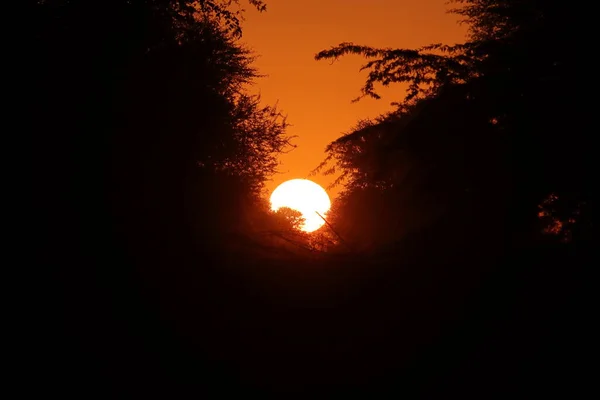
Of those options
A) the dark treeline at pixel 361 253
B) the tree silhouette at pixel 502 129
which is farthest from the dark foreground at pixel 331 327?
the tree silhouette at pixel 502 129

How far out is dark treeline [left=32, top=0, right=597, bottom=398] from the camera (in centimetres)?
492

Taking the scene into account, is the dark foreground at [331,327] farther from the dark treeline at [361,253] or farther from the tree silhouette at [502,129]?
the tree silhouette at [502,129]

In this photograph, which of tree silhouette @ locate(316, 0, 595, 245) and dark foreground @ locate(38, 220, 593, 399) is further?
dark foreground @ locate(38, 220, 593, 399)

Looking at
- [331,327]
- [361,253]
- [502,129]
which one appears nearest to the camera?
[502,129]

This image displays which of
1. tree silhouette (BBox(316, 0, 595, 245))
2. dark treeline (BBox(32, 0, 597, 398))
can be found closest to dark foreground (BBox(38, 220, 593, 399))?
dark treeline (BBox(32, 0, 597, 398))

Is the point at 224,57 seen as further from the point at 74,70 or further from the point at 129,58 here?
the point at 74,70

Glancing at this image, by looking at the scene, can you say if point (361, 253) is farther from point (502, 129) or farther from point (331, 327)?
point (502, 129)

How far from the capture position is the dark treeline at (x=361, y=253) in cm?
492

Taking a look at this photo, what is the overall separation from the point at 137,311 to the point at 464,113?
5.50 metres

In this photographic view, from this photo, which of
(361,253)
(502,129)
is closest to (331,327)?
(361,253)

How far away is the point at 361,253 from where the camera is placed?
841 centimetres

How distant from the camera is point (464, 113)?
4.98 m

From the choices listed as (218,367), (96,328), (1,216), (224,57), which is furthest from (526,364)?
(224,57)

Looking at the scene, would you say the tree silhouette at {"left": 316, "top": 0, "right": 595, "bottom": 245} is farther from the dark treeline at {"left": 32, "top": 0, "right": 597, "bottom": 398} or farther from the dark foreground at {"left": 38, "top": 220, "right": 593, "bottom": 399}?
the dark foreground at {"left": 38, "top": 220, "right": 593, "bottom": 399}
